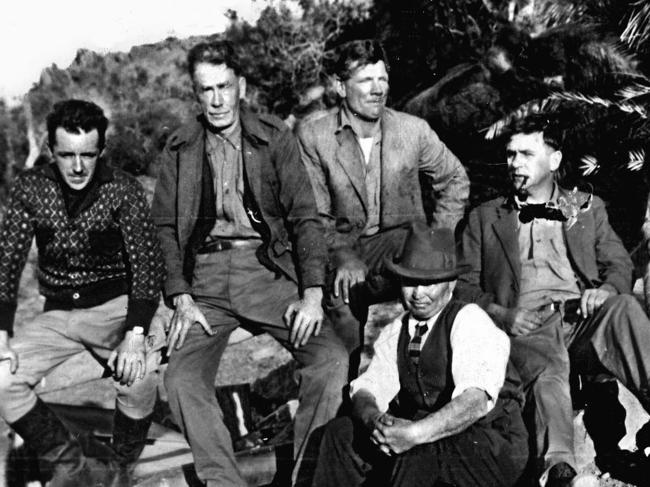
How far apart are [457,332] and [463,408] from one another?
12.4 inches

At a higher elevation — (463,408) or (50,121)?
(50,121)

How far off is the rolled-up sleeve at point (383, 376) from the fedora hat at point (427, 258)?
0.23 m

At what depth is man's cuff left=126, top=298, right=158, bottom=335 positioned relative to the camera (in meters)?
4.25

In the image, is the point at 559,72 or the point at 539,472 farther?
the point at 559,72

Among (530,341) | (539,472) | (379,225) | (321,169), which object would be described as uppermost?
(321,169)

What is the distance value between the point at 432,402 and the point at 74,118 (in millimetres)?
2114

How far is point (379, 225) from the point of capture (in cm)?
477

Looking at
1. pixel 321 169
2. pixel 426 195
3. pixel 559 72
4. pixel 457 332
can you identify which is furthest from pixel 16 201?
pixel 559 72

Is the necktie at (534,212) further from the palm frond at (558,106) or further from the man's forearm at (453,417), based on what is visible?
the palm frond at (558,106)

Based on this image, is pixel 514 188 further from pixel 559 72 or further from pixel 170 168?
pixel 559 72

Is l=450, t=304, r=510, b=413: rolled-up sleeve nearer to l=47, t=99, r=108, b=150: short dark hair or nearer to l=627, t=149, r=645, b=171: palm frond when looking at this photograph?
l=47, t=99, r=108, b=150: short dark hair

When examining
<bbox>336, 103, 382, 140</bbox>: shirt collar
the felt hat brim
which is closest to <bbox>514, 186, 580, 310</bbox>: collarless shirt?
the felt hat brim

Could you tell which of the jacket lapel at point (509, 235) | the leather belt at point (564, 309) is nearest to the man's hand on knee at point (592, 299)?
the leather belt at point (564, 309)

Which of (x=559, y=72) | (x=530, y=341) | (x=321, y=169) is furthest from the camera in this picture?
(x=559, y=72)
